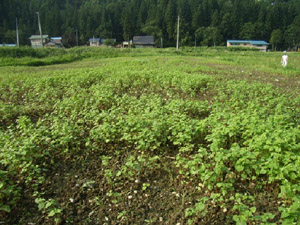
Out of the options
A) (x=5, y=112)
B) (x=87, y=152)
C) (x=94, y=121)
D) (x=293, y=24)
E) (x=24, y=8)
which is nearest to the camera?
(x=87, y=152)

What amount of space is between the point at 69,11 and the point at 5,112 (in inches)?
3443

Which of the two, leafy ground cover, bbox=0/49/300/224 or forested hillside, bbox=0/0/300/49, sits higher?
forested hillside, bbox=0/0/300/49

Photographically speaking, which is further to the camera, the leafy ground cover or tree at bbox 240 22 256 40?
tree at bbox 240 22 256 40

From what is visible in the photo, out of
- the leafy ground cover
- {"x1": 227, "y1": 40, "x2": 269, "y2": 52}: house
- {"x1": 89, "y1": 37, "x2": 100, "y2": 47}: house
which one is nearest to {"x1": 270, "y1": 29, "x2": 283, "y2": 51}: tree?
{"x1": 227, "y1": 40, "x2": 269, "y2": 52}: house

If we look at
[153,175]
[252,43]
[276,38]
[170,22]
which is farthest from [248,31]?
[153,175]

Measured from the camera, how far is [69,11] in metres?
80.8

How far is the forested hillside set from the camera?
7038cm

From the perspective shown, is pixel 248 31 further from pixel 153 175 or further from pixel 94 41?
pixel 153 175

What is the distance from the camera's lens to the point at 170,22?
69438 mm

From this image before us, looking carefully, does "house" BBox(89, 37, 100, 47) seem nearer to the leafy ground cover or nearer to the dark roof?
the dark roof

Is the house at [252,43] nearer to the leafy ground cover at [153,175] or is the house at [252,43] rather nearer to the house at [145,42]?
the house at [145,42]

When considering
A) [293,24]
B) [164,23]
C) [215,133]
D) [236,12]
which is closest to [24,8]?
[164,23]

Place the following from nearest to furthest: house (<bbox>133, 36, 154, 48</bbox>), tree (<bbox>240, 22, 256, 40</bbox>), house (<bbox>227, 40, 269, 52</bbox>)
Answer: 1. house (<bbox>133, 36, 154, 48</bbox>)
2. house (<bbox>227, 40, 269, 52</bbox>)
3. tree (<bbox>240, 22, 256, 40</bbox>)

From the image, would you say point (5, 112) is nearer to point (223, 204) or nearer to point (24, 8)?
point (223, 204)
